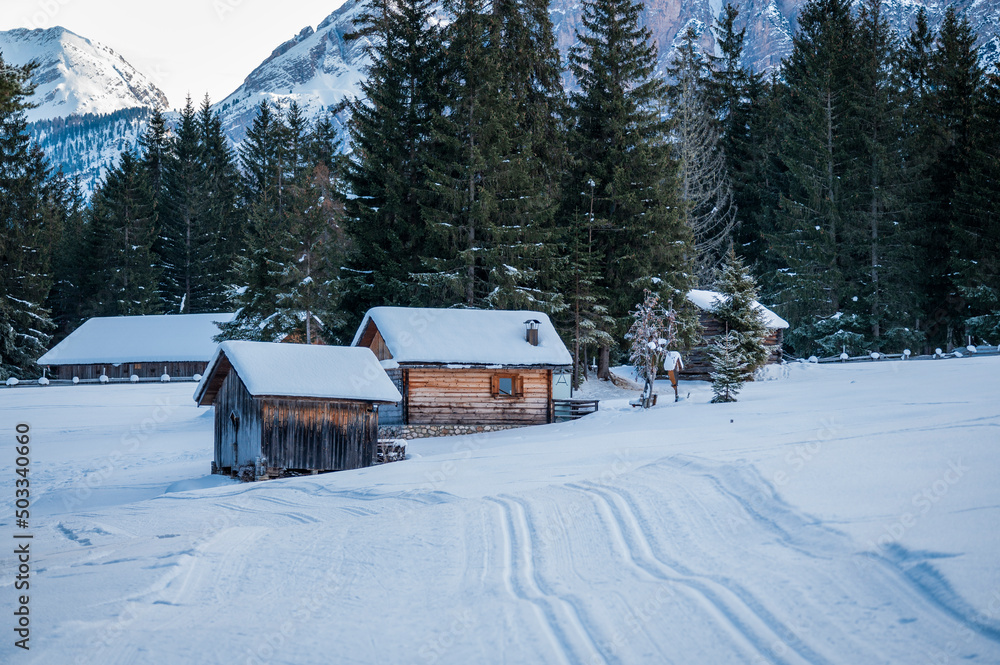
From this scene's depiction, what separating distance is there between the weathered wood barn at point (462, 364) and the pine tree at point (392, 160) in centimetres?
677

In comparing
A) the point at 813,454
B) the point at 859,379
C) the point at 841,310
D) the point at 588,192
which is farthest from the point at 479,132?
the point at 813,454

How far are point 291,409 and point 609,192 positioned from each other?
83.5 ft

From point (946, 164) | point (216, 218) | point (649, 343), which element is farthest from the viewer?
point (216, 218)

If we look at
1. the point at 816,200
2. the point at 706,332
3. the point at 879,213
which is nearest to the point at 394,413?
the point at 706,332

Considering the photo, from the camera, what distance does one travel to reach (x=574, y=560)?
380 inches

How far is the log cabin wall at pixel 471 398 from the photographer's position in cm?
2961

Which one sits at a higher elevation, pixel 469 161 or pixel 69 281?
pixel 469 161

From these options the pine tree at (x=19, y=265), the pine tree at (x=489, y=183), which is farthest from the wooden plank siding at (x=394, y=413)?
the pine tree at (x=19, y=265)

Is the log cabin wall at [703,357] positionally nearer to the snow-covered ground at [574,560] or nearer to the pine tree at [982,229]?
the pine tree at [982,229]

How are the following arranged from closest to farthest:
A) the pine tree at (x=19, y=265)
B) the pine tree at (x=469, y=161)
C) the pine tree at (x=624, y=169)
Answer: the pine tree at (x=469, y=161) → the pine tree at (x=624, y=169) → the pine tree at (x=19, y=265)

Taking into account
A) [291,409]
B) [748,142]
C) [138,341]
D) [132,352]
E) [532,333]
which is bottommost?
[291,409]

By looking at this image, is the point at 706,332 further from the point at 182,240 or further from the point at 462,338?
the point at 182,240

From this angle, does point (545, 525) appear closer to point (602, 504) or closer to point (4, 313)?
point (602, 504)

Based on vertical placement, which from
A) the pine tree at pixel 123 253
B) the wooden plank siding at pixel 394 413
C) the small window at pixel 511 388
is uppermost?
the pine tree at pixel 123 253
